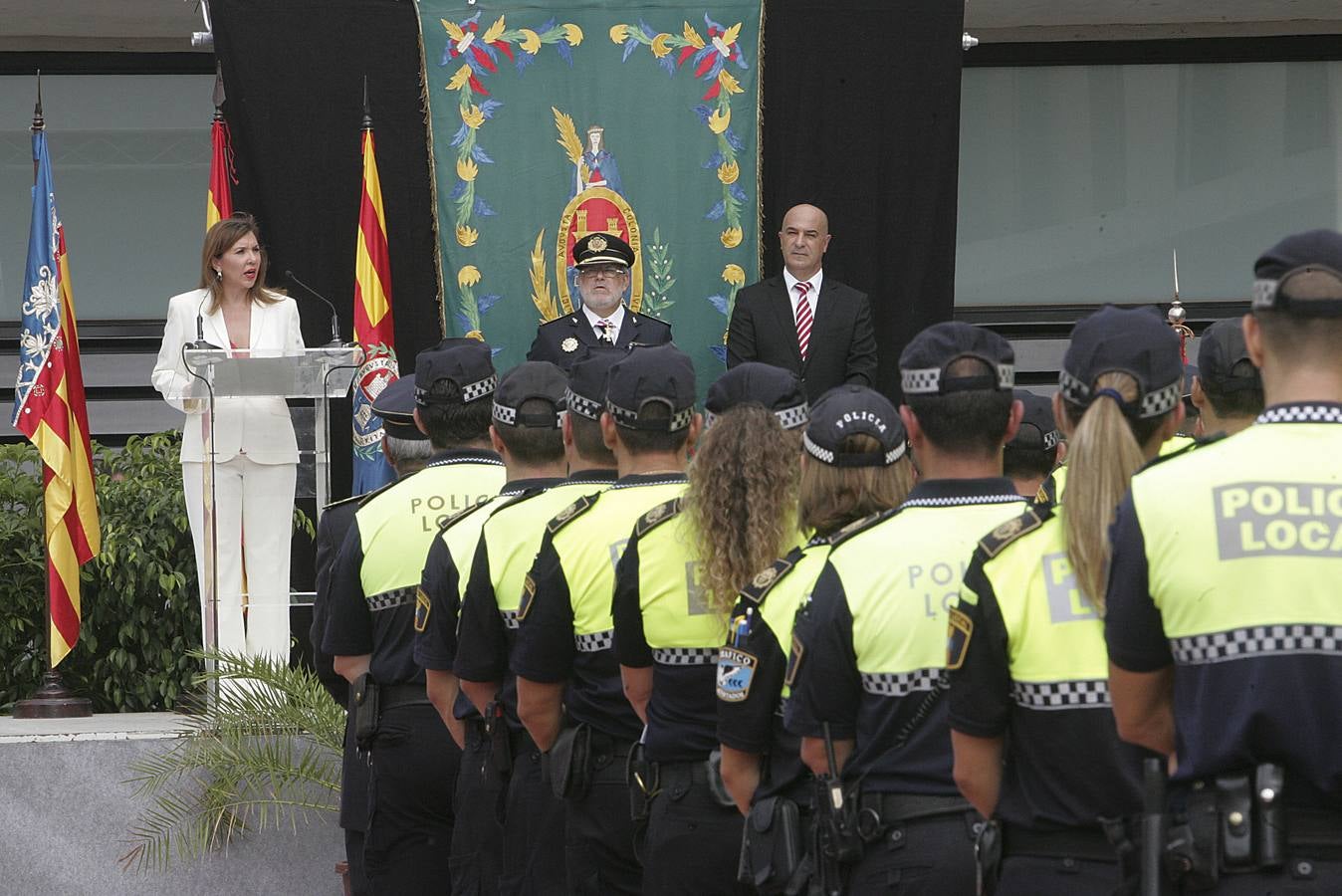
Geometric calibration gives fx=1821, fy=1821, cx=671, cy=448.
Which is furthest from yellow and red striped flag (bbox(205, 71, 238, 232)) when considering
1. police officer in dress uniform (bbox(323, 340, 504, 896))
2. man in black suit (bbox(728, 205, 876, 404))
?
police officer in dress uniform (bbox(323, 340, 504, 896))

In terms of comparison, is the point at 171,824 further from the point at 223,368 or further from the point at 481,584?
the point at 481,584

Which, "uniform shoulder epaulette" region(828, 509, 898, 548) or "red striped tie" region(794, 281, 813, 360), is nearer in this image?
"uniform shoulder epaulette" region(828, 509, 898, 548)

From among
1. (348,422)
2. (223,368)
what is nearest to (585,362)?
(223,368)

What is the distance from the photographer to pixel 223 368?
6230 millimetres

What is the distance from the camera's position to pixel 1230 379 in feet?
11.8

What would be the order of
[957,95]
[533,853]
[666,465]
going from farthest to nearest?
[957,95], [533,853], [666,465]

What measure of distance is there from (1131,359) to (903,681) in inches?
25.6

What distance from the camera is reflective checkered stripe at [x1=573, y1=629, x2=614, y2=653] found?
145 inches

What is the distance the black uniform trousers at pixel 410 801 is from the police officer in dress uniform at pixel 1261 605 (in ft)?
8.27

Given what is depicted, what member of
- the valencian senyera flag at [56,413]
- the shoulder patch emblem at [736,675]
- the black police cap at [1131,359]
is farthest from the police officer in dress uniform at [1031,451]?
the valencian senyera flag at [56,413]

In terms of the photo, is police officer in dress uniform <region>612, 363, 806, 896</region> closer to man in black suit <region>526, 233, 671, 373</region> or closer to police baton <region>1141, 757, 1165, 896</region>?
police baton <region>1141, 757, 1165, 896</region>

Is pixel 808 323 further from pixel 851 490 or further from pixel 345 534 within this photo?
pixel 851 490

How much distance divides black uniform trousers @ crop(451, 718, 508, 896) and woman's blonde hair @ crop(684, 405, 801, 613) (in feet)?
3.40

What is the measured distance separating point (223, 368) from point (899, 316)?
3.31 meters
